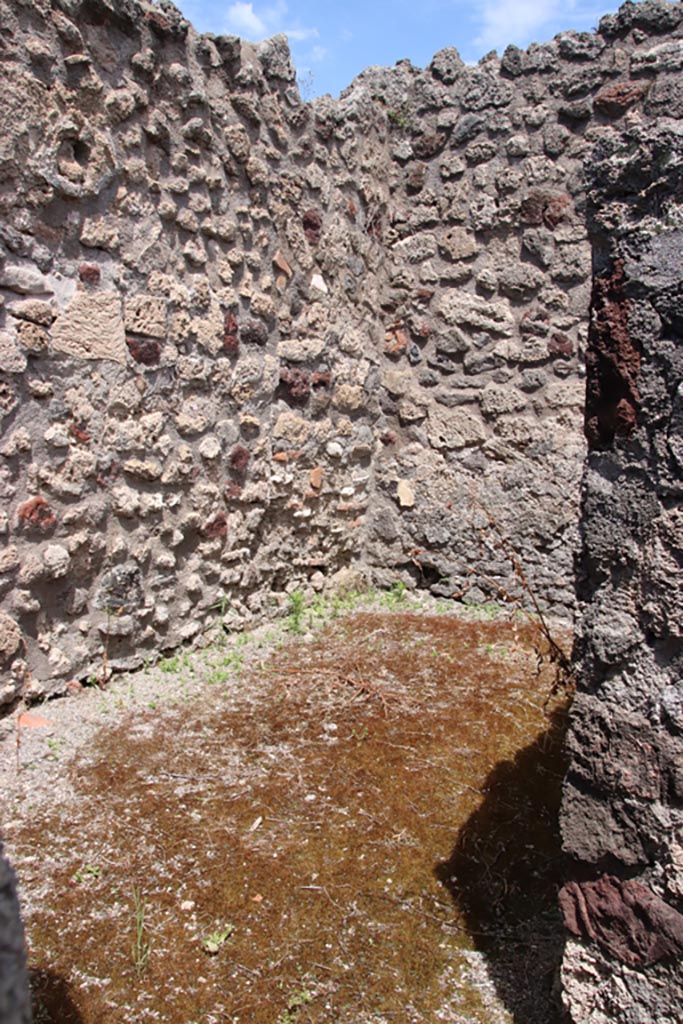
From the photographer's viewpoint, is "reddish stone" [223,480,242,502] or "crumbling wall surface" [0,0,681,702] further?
"reddish stone" [223,480,242,502]

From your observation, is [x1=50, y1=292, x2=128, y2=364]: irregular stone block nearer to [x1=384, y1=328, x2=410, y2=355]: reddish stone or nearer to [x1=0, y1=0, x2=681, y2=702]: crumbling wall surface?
[x1=0, y1=0, x2=681, y2=702]: crumbling wall surface

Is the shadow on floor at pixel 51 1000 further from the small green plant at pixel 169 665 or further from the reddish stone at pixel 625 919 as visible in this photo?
the small green plant at pixel 169 665

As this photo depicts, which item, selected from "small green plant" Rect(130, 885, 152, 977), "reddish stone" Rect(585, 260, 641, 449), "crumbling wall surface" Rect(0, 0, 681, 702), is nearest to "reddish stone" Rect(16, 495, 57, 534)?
"crumbling wall surface" Rect(0, 0, 681, 702)

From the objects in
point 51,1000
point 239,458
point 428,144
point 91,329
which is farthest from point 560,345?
point 51,1000

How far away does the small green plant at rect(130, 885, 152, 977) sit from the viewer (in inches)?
78.9

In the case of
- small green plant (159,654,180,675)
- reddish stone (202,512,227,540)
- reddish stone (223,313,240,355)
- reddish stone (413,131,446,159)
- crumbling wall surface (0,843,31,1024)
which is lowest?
small green plant (159,654,180,675)

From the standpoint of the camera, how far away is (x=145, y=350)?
3438 millimetres

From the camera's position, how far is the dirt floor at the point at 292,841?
196 centimetres

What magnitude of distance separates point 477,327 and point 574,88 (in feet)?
4.16

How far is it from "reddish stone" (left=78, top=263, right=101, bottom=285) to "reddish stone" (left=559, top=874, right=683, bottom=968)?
2.65 metres

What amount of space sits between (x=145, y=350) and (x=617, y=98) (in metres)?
2.69

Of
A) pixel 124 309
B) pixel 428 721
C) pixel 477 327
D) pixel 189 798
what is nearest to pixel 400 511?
pixel 477 327

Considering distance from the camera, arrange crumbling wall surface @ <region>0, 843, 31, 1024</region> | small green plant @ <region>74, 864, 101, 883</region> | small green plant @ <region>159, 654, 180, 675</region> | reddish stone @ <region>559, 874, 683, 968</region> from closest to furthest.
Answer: crumbling wall surface @ <region>0, 843, 31, 1024</region>
reddish stone @ <region>559, 874, 683, 968</region>
small green plant @ <region>74, 864, 101, 883</region>
small green plant @ <region>159, 654, 180, 675</region>

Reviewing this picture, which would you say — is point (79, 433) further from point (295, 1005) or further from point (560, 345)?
point (560, 345)
